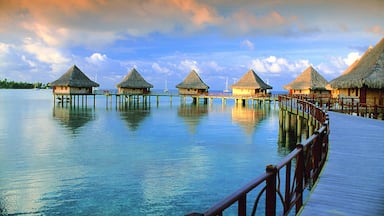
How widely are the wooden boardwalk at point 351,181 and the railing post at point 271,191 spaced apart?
2.51 ft

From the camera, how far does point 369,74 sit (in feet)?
57.4

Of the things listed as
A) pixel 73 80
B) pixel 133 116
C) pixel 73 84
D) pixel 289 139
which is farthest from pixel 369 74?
pixel 73 80

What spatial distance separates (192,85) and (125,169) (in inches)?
1630

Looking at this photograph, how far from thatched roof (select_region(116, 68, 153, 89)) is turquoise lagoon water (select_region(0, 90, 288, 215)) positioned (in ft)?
93.9

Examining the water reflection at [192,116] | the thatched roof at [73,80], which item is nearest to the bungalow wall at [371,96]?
the water reflection at [192,116]

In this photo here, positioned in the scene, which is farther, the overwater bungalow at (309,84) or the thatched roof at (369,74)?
the overwater bungalow at (309,84)

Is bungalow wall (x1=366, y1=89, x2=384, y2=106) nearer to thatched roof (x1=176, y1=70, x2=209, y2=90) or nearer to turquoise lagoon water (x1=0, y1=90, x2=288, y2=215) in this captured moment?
turquoise lagoon water (x1=0, y1=90, x2=288, y2=215)

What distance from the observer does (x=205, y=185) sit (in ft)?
33.1

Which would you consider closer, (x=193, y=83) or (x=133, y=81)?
(x=133, y=81)

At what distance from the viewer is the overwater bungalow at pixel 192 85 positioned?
52.7 metres

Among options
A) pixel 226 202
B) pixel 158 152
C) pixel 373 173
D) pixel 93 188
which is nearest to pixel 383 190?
pixel 373 173

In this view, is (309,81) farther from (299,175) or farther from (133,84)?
(299,175)

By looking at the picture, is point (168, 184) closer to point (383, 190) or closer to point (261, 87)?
point (383, 190)

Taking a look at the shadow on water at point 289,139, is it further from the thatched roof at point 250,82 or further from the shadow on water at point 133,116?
the thatched roof at point 250,82
